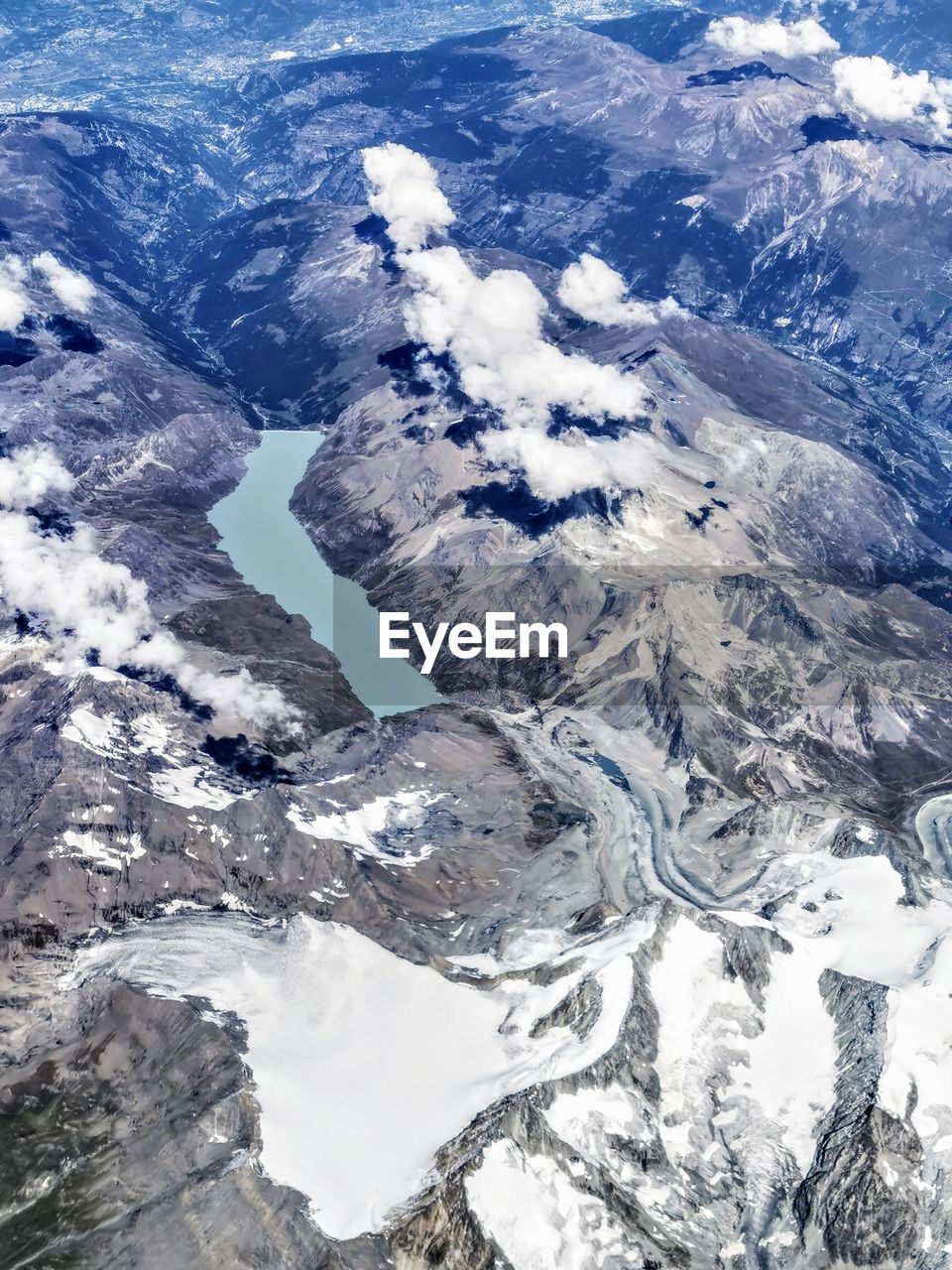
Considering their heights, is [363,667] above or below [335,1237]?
below

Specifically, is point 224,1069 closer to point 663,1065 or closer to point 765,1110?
point 663,1065

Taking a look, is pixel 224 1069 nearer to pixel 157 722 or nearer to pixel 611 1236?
pixel 611 1236

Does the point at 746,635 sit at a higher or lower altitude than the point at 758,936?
lower

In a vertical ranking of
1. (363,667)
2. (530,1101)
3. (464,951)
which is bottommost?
(363,667)

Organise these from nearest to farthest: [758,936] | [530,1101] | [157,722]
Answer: [530,1101]
[758,936]
[157,722]

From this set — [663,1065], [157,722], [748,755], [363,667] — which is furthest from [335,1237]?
[363,667]

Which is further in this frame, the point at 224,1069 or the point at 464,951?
the point at 464,951

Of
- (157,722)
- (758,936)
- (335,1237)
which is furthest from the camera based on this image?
(157,722)

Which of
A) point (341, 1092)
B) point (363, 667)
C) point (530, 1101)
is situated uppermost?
point (530, 1101)

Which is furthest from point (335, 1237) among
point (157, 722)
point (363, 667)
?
point (363, 667)

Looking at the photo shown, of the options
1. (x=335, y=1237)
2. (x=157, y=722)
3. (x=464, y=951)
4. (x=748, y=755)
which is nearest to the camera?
(x=335, y=1237)
